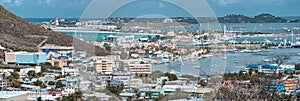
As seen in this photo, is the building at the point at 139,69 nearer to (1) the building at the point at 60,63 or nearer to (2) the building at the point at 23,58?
(1) the building at the point at 60,63

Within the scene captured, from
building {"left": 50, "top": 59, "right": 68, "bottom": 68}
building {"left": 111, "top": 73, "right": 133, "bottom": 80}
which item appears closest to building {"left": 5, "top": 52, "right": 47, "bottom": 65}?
building {"left": 50, "top": 59, "right": 68, "bottom": 68}

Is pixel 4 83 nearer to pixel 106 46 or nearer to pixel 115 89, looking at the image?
pixel 106 46

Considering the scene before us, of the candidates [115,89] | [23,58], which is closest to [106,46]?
[115,89]

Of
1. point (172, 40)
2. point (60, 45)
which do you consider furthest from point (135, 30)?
point (60, 45)

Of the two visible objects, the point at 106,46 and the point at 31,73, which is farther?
the point at 31,73

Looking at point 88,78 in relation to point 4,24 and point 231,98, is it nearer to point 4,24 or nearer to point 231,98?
point 231,98

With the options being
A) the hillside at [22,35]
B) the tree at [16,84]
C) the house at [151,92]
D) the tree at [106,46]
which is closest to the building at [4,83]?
the tree at [16,84]

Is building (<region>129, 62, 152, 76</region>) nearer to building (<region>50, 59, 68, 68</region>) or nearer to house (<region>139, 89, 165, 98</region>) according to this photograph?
house (<region>139, 89, 165, 98</region>)
